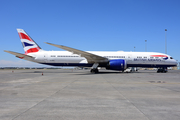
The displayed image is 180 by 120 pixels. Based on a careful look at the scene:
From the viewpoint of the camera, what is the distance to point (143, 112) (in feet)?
13.7

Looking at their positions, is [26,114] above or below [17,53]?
below

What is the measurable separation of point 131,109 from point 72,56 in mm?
22720

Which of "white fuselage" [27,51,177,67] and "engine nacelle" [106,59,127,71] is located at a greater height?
"white fuselage" [27,51,177,67]

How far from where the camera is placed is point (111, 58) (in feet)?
87.7

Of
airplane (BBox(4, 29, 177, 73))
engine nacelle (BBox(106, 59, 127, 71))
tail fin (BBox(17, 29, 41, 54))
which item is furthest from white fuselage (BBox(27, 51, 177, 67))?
engine nacelle (BBox(106, 59, 127, 71))

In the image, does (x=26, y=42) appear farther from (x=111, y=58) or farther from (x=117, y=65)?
(x=117, y=65)

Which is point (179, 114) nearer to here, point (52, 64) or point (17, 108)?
point (17, 108)

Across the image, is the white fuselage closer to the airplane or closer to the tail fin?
the airplane

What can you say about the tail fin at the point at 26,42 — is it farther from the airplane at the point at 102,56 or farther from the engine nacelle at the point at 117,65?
the engine nacelle at the point at 117,65

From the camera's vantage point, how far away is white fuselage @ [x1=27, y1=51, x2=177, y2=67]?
26.7m

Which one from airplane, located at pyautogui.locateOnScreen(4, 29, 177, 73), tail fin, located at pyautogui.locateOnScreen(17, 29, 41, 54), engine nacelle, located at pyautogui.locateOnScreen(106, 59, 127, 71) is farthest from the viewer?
tail fin, located at pyautogui.locateOnScreen(17, 29, 41, 54)

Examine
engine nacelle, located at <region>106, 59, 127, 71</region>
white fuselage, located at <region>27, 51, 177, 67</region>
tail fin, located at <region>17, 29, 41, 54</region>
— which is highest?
tail fin, located at <region>17, 29, 41, 54</region>

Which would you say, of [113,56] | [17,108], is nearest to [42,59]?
[113,56]

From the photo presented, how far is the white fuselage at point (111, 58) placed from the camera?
2670cm
